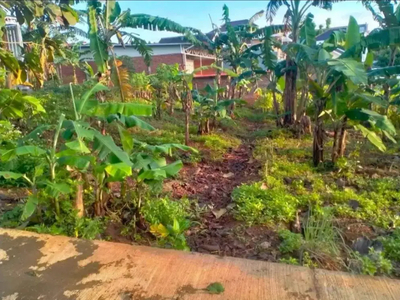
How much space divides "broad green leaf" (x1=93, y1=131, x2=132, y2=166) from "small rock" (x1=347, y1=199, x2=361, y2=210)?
3.08m

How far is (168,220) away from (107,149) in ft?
3.57

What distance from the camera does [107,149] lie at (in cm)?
280

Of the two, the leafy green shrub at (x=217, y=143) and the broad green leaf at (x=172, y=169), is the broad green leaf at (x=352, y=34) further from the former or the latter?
the broad green leaf at (x=172, y=169)

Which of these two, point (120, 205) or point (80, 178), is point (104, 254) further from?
point (120, 205)

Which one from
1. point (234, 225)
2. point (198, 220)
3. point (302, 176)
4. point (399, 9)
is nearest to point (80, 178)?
point (198, 220)

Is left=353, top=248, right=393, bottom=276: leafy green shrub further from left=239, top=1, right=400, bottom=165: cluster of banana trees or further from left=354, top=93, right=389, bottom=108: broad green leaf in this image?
left=354, top=93, right=389, bottom=108: broad green leaf

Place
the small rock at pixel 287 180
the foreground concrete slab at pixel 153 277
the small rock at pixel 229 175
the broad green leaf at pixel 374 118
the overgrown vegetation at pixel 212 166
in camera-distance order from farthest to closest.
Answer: the small rock at pixel 229 175
the small rock at pixel 287 180
the broad green leaf at pixel 374 118
the overgrown vegetation at pixel 212 166
the foreground concrete slab at pixel 153 277

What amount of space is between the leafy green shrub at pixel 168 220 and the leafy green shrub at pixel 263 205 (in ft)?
2.39

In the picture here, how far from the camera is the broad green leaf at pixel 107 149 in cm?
273

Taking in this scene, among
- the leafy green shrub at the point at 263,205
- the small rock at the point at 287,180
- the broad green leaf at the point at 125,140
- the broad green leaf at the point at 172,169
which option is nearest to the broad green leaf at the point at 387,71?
the small rock at the point at 287,180

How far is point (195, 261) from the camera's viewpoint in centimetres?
212

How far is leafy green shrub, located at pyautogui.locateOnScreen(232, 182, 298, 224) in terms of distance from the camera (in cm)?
377

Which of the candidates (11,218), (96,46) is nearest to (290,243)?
(11,218)

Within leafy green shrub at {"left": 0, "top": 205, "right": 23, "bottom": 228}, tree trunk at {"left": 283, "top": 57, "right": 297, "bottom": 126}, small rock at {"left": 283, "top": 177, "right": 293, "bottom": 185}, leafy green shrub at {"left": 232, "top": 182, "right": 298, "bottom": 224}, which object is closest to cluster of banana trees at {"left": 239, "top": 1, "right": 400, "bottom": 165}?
small rock at {"left": 283, "top": 177, "right": 293, "bottom": 185}
